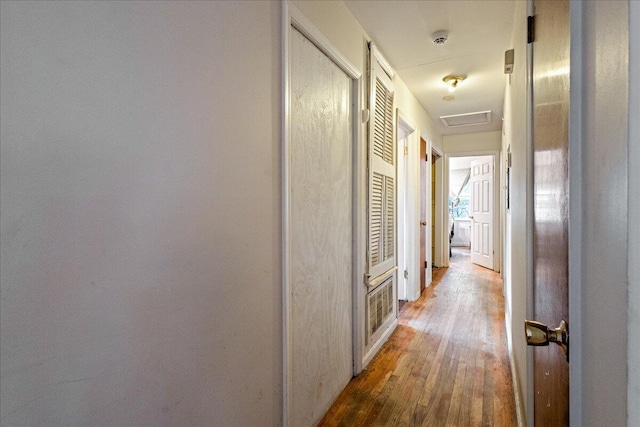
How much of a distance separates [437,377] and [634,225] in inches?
87.9

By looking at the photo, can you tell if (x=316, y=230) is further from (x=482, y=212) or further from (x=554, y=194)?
(x=482, y=212)

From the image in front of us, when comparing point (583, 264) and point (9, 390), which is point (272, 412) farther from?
point (583, 264)

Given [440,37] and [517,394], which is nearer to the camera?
[517,394]

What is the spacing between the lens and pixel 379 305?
2666 mm

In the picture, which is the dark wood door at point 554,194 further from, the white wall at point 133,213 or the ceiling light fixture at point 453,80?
the ceiling light fixture at point 453,80

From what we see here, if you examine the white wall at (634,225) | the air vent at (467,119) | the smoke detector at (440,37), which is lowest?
the white wall at (634,225)

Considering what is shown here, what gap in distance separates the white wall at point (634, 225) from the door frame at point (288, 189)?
1.17 meters

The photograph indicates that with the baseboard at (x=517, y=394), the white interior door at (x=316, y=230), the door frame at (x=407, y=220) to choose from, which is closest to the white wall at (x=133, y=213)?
the white interior door at (x=316, y=230)

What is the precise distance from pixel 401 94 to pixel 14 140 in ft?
10.5

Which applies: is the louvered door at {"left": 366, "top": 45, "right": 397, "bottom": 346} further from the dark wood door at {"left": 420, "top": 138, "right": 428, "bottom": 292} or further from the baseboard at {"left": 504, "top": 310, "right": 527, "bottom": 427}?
the dark wood door at {"left": 420, "top": 138, "right": 428, "bottom": 292}

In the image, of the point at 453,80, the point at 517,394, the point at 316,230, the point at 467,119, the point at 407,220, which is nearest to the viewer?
the point at 316,230

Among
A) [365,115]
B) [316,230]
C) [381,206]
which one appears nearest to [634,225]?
[316,230]

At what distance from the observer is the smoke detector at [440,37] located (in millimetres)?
2332

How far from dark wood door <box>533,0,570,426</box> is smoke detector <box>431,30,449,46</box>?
4.70ft
